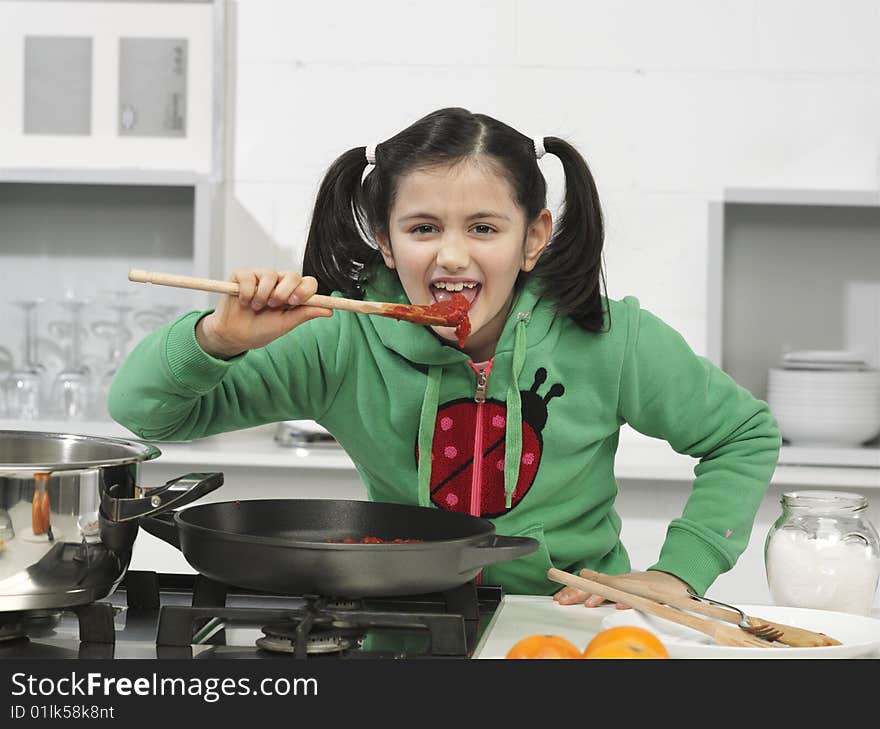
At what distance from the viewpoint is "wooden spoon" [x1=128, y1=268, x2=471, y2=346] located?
1.07 metres

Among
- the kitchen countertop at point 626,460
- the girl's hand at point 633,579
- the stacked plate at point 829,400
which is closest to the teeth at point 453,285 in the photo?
the girl's hand at point 633,579

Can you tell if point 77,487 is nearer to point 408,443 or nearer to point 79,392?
point 408,443

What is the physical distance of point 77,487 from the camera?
0.96 m

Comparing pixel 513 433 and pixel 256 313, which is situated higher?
pixel 256 313

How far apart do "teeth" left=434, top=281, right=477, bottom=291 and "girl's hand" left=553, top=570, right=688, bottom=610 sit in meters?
0.39

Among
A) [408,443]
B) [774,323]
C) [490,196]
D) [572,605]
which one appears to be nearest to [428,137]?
[490,196]

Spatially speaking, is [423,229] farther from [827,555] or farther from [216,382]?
[827,555]

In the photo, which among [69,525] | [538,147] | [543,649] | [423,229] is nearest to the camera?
[543,649]

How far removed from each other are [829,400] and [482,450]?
141 cm

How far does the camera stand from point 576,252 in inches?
64.5

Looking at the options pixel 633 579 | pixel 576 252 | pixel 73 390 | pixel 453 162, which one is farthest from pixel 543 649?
pixel 73 390

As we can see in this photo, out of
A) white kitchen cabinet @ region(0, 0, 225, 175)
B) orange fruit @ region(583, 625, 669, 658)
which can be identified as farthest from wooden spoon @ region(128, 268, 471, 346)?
white kitchen cabinet @ region(0, 0, 225, 175)

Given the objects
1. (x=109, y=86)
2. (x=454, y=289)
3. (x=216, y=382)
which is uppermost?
(x=109, y=86)

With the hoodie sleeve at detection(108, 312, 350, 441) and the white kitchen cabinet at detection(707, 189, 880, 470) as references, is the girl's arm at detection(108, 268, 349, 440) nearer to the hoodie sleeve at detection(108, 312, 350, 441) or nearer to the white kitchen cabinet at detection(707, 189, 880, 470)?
the hoodie sleeve at detection(108, 312, 350, 441)
